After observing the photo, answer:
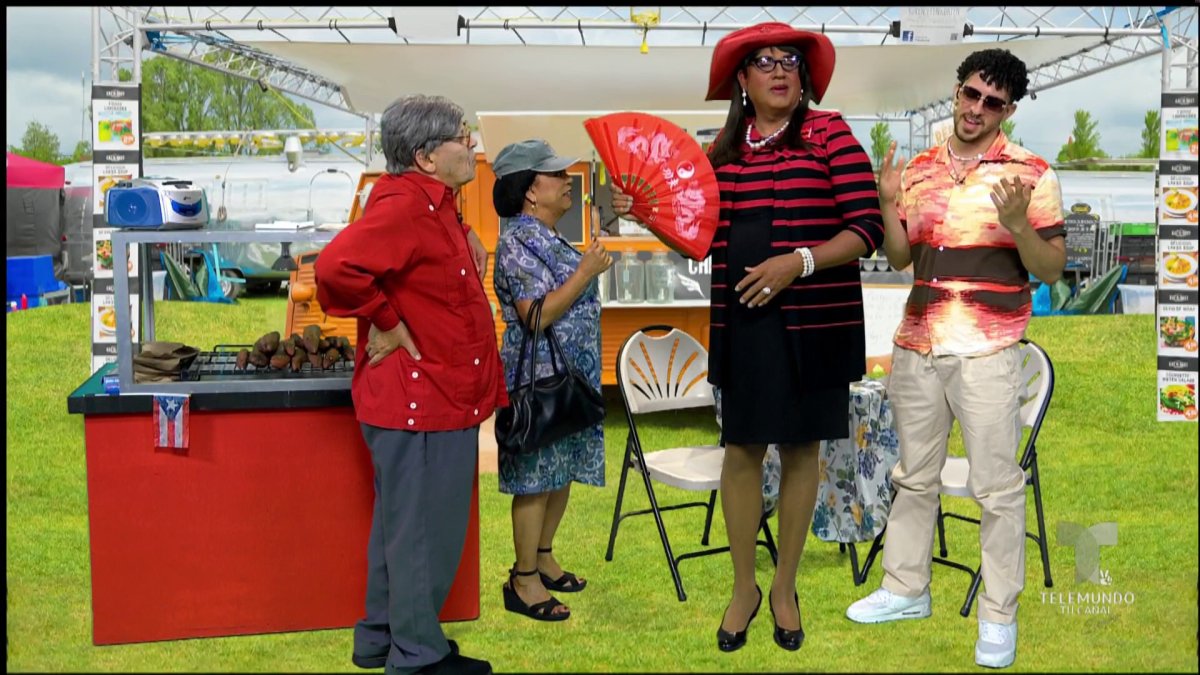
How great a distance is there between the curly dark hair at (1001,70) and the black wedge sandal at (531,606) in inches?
82.3

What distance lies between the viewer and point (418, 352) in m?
2.92

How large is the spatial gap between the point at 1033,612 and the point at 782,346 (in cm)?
158

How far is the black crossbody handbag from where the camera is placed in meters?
3.45

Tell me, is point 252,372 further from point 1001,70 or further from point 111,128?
point 111,128

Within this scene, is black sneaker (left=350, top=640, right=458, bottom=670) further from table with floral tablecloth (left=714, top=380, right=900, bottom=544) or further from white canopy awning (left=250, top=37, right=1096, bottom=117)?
A: white canopy awning (left=250, top=37, right=1096, bottom=117)

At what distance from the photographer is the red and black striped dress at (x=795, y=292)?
10.0 feet

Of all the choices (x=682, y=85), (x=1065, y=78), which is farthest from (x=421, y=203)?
(x=1065, y=78)

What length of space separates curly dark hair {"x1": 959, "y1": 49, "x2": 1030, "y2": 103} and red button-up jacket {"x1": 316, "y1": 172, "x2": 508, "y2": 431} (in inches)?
59.8

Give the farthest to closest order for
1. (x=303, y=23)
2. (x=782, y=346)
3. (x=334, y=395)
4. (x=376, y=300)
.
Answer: (x=303, y=23) < (x=334, y=395) < (x=782, y=346) < (x=376, y=300)

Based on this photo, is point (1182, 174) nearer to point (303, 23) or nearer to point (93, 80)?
point (303, 23)

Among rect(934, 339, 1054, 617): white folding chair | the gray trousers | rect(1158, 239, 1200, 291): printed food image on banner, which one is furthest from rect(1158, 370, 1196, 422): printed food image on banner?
the gray trousers

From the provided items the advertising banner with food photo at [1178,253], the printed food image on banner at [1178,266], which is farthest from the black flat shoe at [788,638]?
the printed food image on banner at [1178,266]

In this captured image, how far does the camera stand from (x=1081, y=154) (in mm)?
40688

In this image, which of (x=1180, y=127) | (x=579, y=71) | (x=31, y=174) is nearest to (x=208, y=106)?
(x=31, y=174)
